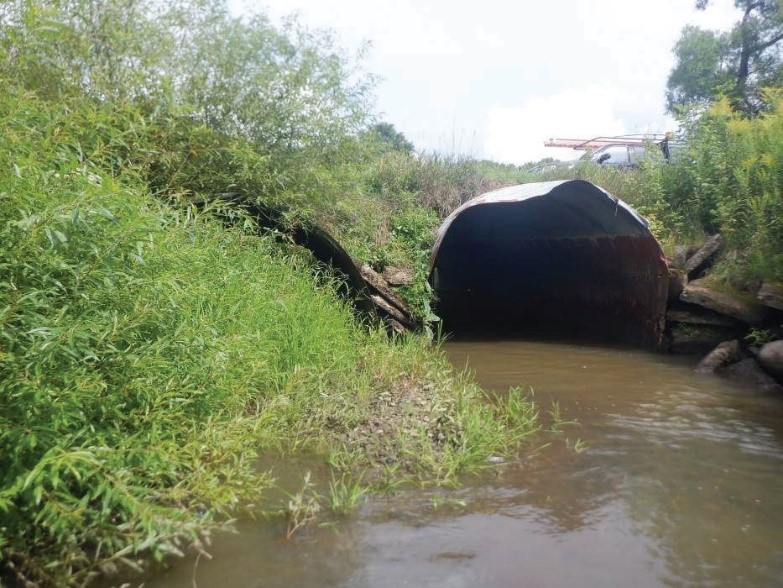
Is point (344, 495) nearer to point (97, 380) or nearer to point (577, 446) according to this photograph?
point (97, 380)

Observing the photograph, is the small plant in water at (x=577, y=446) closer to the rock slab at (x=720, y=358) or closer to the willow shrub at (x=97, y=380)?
the willow shrub at (x=97, y=380)

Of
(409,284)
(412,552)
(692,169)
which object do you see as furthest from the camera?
(692,169)

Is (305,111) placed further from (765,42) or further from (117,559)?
(765,42)

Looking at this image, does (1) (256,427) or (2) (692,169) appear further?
(2) (692,169)

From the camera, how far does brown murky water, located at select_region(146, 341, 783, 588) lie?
9.43 ft

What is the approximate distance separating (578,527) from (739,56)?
21960mm

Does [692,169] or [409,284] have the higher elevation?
[692,169]

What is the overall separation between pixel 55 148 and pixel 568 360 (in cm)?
615

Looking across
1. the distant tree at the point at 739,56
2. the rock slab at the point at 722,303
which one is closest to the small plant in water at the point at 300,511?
the rock slab at the point at 722,303

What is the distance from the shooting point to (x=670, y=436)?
493cm

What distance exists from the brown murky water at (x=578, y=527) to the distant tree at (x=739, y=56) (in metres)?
13.6

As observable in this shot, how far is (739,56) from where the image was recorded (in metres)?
21.1

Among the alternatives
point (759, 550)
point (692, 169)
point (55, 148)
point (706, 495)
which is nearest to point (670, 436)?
point (706, 495)

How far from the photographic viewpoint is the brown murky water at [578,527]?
2.88 metres
